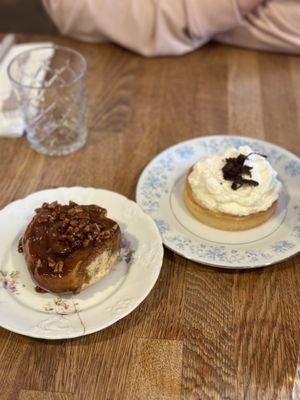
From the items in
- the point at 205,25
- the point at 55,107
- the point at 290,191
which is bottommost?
→ the point at 290,191

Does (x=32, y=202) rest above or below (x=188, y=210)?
above

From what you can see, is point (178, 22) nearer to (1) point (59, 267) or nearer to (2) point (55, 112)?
(2) point (55, 112)

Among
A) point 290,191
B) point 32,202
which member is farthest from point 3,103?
point 290,191

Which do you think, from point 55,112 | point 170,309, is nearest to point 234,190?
point 170,309

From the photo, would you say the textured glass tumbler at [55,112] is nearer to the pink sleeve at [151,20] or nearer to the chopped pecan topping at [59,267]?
the pink sleeve at [151,20]

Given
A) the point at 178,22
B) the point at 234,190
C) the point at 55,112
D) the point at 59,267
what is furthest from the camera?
the point at 178,22

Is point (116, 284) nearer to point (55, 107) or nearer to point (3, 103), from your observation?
point (55, 107)

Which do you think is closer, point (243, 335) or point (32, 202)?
point (243, 335)

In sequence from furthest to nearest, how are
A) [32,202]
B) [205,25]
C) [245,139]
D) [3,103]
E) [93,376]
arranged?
[205,25], [3,103], [245,139], [32,202], [93,376]
